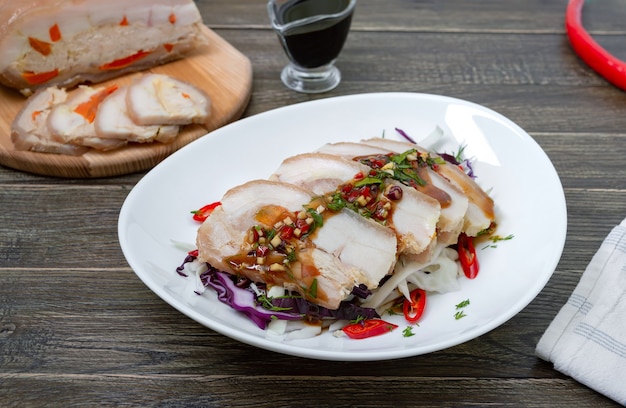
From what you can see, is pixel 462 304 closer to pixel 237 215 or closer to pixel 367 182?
pixel 367 182

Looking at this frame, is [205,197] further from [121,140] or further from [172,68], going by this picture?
[172,68]

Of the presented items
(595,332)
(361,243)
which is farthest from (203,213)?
(595,332)

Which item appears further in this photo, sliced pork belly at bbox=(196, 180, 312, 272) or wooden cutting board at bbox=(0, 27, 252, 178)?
wooden cutting board at bbox=(0, 27, 252, 178)

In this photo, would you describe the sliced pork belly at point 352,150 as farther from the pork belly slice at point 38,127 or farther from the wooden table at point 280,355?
the pork belly slice at point 38,127

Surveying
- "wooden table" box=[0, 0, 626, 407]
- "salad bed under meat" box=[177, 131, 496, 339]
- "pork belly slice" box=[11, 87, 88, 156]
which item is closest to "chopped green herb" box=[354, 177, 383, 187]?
"salad bed under meat" box=[177, 131, 496, 339]

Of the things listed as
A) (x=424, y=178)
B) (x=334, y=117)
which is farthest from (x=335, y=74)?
(x=424, y=178)

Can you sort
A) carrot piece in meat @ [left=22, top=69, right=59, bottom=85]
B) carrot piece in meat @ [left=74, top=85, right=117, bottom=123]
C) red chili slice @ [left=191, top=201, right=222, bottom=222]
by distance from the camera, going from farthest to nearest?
carrot piece in meat @ [left=22, top=69, right=59, bottom=85] → carrot piece in meat @ [left=74, top=85, right=117, bottom=123] → red chili slice @ [left=191, top=201, right=222, bottom=222]

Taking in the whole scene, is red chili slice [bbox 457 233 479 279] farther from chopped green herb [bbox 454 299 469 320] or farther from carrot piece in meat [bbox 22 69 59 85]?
carrot piece in meat [bbox 22 69 59 85]
